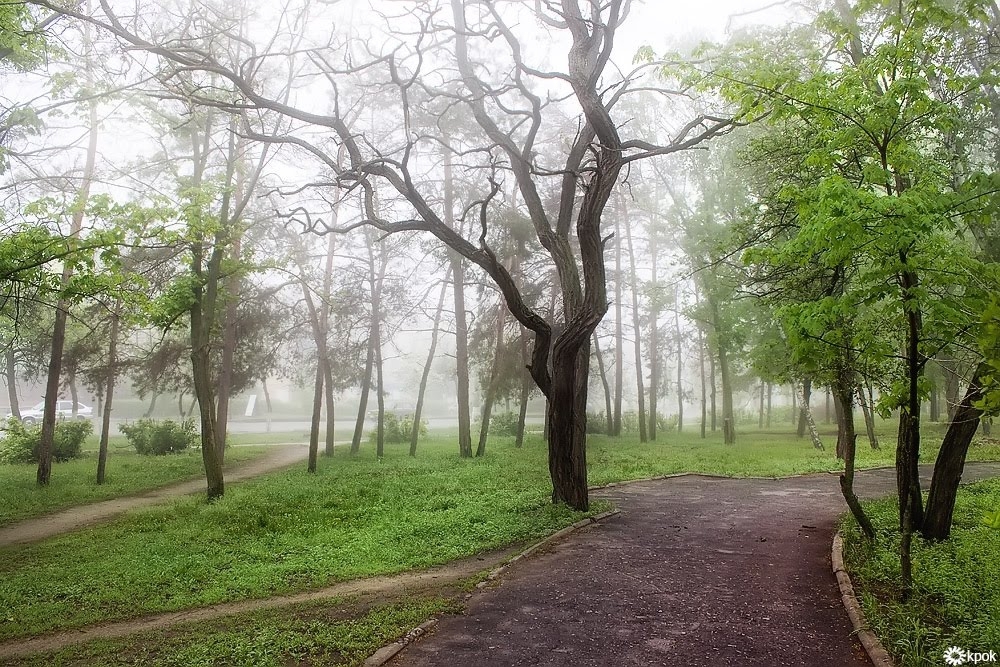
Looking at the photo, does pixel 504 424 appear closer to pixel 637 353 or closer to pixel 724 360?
pixel 637 353

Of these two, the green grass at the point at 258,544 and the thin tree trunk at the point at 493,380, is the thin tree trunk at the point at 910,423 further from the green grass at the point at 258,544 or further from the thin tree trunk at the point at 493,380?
the thin tree trunk at the point at 493,380

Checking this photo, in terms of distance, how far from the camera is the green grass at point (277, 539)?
6855 mm

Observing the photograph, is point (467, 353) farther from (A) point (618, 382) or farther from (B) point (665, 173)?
(B) point (665, 173)

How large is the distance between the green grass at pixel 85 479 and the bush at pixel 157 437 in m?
0.53

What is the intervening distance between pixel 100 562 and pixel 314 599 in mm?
4004

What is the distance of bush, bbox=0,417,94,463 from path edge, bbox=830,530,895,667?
21.3m

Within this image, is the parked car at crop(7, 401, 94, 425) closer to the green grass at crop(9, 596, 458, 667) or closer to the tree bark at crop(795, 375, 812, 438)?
the green grass at crop(9, 596, 458, 667)

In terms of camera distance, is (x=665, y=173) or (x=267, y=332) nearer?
(x=267, y=332)

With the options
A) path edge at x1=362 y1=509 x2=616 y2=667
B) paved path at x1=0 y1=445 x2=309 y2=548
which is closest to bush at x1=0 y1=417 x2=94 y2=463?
paved path at x1=0 y1=445 x2=309 y2=548

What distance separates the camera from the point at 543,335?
9570 millimetres

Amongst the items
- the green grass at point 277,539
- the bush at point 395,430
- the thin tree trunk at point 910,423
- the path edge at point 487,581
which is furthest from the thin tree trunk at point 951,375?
the bush at point 395,430

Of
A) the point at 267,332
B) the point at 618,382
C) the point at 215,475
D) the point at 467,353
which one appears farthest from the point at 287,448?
the point at 618,382

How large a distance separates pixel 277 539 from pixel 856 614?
7686mm

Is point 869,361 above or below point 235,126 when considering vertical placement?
below
